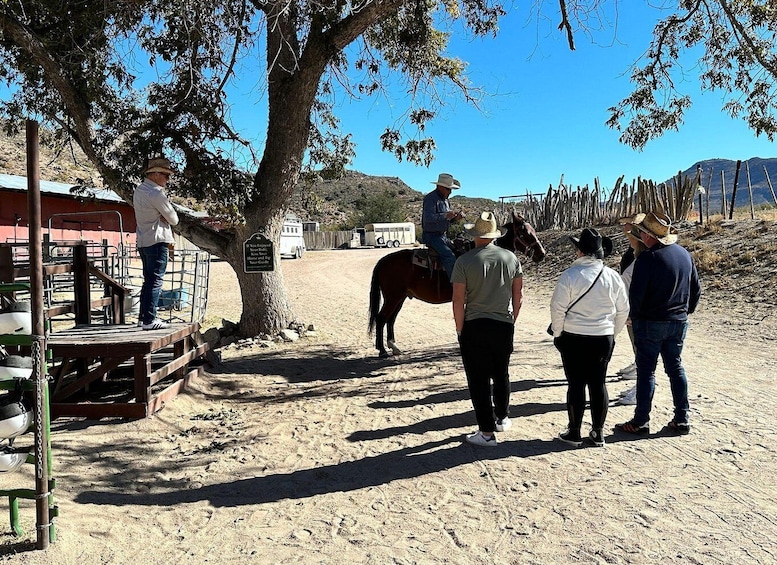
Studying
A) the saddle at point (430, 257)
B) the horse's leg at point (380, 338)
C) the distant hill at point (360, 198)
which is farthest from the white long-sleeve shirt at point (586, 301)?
the distant hill at point (360, 198)

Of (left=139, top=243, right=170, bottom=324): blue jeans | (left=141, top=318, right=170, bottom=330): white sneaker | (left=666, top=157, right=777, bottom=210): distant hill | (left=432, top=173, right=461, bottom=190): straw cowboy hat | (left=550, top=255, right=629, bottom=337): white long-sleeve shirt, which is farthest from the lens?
(left=666, top=157, right=777, bottom=210): distant hill

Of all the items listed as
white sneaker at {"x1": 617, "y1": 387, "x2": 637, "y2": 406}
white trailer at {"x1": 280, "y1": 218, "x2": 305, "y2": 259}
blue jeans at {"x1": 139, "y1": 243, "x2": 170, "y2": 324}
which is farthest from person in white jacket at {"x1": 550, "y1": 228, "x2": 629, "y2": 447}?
white trailer at {"x1": 280, "y1": 218, "x2": 305, "y2": 259}

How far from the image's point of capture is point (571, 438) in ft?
15.7

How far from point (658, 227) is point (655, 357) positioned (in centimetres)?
113

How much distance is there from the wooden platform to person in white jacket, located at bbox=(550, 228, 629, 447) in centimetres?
396

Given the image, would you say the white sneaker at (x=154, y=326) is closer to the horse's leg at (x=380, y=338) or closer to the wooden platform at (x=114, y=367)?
the wooden platform at (x=114, y=367)

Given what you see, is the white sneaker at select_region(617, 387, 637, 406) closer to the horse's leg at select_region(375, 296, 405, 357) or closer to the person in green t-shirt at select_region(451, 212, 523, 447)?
the person in green t-shirt at select_region(451, 212, 523, 447)

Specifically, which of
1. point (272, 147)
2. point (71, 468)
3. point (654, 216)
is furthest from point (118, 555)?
point (272, 147)

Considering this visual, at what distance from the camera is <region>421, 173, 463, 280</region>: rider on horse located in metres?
7.65

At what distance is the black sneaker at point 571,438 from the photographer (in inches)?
187

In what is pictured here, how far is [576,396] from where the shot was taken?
4613 mm

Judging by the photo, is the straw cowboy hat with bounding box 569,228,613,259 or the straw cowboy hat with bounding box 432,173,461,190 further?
the straw cowboy hat with bounding box 432,173,461,190

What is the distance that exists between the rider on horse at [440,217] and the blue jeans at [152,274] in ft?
11.3

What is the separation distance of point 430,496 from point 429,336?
6455 mm
